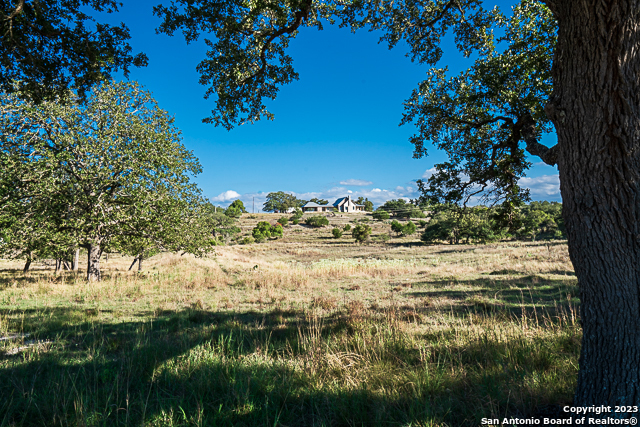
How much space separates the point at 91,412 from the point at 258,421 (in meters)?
1.77

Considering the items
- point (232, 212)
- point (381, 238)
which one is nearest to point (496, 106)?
point (381, 238)

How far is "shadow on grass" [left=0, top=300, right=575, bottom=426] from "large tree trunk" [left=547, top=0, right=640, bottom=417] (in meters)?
0.80

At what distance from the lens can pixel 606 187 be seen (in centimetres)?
272

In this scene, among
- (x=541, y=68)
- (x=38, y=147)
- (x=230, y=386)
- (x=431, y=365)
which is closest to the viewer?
(x=230, y=386)

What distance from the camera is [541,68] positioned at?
6.46 metres

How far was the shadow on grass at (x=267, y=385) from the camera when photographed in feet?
10.2

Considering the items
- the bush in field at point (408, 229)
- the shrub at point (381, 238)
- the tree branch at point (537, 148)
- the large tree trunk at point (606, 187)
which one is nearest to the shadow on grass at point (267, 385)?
the large tree trunk at point (606, 187)

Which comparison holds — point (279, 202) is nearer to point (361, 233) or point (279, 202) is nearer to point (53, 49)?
point (361, 233)

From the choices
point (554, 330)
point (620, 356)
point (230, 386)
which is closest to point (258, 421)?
point (230, 386)

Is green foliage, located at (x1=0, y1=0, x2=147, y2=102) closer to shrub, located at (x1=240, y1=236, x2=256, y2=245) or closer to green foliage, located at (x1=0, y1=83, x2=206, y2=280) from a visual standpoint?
green foliage, located at (x1=0, y1=83, x2=206, y2=280)

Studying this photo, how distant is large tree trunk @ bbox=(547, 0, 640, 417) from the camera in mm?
2633

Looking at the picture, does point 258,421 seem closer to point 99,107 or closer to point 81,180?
point 81,180

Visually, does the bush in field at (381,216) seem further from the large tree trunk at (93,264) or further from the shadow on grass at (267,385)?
the shadow on grass at (267,385)

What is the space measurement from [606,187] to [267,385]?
410 cm
